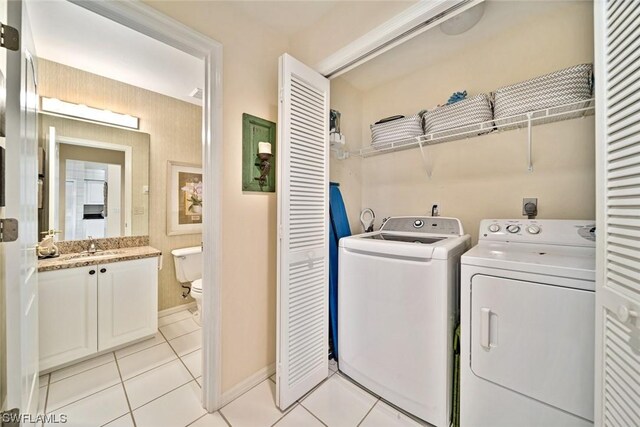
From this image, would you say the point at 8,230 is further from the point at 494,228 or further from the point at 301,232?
the point at 494,228

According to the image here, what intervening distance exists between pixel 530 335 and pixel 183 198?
3.24 m

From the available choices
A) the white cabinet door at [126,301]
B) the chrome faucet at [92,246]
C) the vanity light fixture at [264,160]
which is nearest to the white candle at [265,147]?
the vanity light fixture at [264,160]

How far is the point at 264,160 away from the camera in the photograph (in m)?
1.66

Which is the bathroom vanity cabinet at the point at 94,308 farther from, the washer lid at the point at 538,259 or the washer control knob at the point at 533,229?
the washer control knob at the point at 533,229

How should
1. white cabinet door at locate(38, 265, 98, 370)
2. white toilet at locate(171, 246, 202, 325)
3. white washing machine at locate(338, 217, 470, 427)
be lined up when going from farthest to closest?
1. white toilet at locate(171, 246, 202, 325)
2. white cabinet door at locate(38, 265, 98, 370)
3. white washing machine at locate(338, 217, 470, 427)

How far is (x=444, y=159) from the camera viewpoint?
1.95 meters

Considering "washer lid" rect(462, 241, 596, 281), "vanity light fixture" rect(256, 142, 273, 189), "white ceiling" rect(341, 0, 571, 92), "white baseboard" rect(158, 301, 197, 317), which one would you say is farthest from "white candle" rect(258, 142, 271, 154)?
"white baseboard" rect(158, 301, 197, 317)

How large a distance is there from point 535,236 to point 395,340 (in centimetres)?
101

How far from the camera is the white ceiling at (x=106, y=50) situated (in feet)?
5.30

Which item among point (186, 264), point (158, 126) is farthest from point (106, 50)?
point (186, 264)

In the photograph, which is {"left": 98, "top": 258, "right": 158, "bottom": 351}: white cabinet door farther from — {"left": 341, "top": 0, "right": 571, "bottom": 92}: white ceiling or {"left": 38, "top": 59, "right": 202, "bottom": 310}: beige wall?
{"left": 341, "top": 0, "right": 571, "bottom": 92}: white ceiling

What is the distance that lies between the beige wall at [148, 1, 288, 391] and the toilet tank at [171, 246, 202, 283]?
148 cm

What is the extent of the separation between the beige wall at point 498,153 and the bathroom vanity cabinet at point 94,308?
210 cm

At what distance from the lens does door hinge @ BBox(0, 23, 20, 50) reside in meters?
0.89
